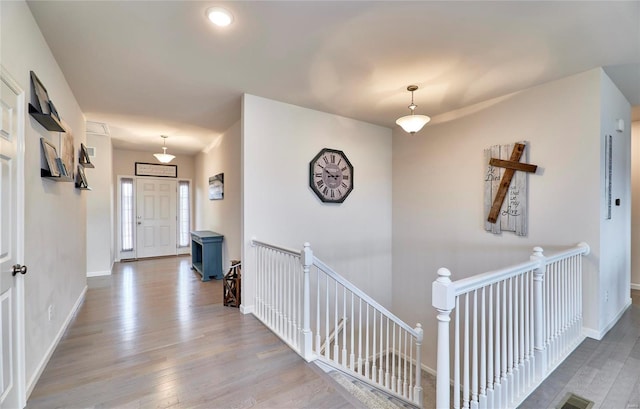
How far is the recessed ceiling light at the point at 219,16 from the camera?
6.15ft

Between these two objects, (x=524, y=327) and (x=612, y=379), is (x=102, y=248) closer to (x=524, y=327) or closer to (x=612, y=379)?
(x=524, y=327)

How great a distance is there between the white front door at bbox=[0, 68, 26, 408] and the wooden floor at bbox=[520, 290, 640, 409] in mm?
3193

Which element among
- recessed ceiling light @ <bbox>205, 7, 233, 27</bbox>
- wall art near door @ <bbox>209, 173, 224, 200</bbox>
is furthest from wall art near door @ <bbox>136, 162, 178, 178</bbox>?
recessed ceiling light @ <bbox>205, 7, 233, 27</bbox>

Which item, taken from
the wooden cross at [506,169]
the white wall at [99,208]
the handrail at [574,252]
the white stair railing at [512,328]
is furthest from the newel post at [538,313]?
the white wall at [99,208]

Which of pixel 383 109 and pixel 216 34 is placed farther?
pixel 383 109

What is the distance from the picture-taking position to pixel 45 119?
204 cm

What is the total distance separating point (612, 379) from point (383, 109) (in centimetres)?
337

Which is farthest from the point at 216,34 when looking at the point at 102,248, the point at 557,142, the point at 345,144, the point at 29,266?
the point at 102,248

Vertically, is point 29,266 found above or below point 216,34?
below

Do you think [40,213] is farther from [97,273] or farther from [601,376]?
[601,376]

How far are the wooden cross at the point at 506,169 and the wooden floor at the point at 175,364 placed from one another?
107 inches

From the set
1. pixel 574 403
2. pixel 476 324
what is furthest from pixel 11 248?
pixel 574 403

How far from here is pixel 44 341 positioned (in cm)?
221

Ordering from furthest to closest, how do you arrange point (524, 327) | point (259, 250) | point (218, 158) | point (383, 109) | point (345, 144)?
1. point (218, 158)
2. point (345, 144)
3. point (383, 109)
4. point (259, 250)
5. point (524, 327)
